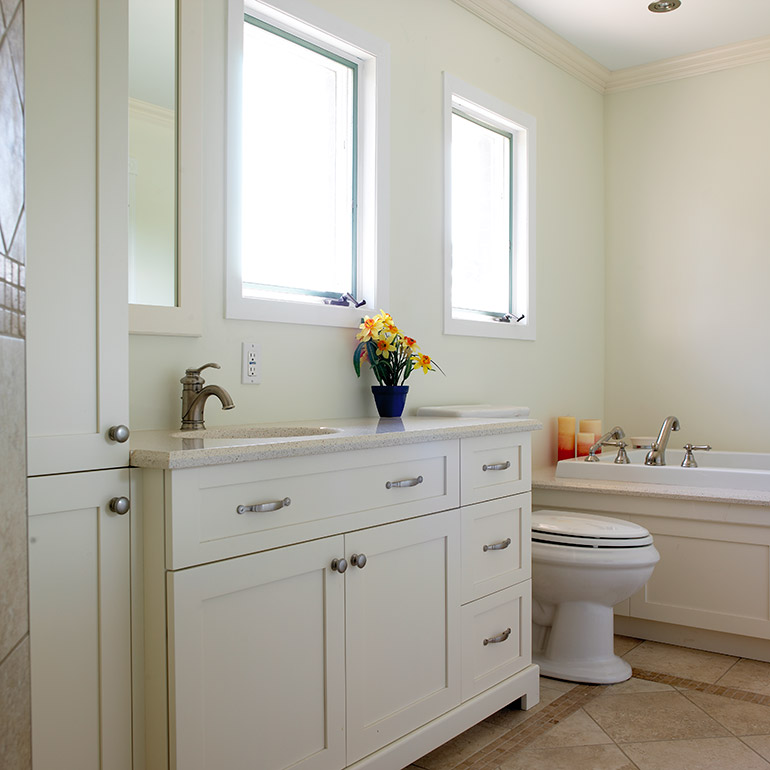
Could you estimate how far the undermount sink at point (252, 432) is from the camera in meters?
1.83

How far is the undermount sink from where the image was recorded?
1828 mm

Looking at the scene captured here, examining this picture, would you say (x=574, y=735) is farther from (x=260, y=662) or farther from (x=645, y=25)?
(x=645, y=25)

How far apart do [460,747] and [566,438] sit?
1.82 m

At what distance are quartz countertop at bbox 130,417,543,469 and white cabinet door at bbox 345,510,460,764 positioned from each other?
208 millimetres

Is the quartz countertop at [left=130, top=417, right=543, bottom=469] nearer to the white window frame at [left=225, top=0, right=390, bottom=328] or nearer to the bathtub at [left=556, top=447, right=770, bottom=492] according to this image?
the white window frame at [left=225, top=0, right=390, bottom=328]

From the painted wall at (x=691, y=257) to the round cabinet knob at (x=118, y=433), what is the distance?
3.18 m

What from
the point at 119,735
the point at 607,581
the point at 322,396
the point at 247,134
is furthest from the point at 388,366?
the point at 119,735

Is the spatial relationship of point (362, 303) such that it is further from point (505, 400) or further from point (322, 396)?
point (505, 400)

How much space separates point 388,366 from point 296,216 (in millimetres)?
550

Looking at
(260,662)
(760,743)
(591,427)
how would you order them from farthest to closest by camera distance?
(591,427), (760,743), (260,662)

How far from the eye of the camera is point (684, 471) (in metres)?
3.07

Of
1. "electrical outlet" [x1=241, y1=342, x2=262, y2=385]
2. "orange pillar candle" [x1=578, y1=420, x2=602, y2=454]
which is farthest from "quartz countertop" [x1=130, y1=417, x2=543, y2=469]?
"orange pillar candle" [x1=578, y1=420, x2=602, y2=454]

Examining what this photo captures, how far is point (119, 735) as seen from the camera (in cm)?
137

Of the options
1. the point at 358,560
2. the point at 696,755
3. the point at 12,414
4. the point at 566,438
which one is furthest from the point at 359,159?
the point at 12,414
